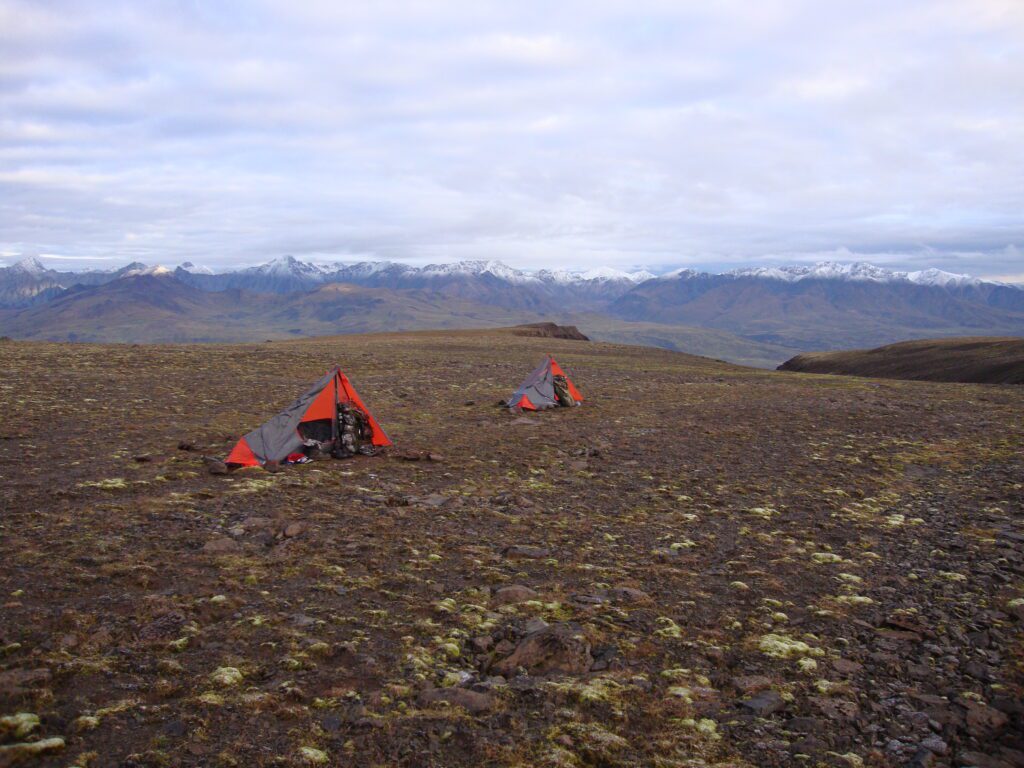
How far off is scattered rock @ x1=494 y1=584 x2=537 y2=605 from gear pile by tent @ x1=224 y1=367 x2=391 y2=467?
8.07m

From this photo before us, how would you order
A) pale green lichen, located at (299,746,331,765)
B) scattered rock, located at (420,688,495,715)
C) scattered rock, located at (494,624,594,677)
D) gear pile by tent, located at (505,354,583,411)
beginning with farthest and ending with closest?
gear pile by tent, located at (505,354,583,411), scattered rock, located at (494,624,594,677), scattered rock, located at (420,688,495,715), pale green lichen, located at (299,746,331,765)

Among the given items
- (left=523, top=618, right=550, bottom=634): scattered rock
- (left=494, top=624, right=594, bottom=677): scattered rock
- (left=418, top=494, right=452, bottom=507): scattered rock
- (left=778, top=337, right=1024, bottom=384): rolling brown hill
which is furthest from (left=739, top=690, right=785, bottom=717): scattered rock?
(left=778, top=337, right=1024, bottom=384): rolling brown hill

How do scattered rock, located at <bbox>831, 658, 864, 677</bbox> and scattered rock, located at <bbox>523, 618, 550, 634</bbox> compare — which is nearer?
scattered rock, located at <bbox>831, 658, 864, 677</bbox>

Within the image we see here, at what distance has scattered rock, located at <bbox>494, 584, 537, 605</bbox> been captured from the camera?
26.9 ft

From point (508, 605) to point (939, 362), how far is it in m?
83.2

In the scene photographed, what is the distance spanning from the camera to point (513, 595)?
8.34 metres

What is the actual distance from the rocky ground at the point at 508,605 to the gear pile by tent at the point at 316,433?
31.1 inches

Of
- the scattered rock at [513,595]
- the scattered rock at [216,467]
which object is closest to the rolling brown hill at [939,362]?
the scattered rock at [513,595]

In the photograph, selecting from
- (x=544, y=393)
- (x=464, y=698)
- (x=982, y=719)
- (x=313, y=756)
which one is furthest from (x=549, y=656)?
(x=544, y=393)

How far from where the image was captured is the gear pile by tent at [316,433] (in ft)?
48.2

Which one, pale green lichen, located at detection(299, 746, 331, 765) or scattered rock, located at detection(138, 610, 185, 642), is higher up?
scattered rock, located at detection(138, 610, 185, 642)

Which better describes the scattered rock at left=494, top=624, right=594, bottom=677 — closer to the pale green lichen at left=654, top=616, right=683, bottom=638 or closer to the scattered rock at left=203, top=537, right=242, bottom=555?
the pale green lichen at left=654, top=616, right=683, bottom=638

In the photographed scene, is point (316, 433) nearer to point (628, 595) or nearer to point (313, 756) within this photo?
point (628, 595)

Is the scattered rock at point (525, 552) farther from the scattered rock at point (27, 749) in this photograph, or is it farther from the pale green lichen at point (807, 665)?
the scattered rock at point (27, 749)
